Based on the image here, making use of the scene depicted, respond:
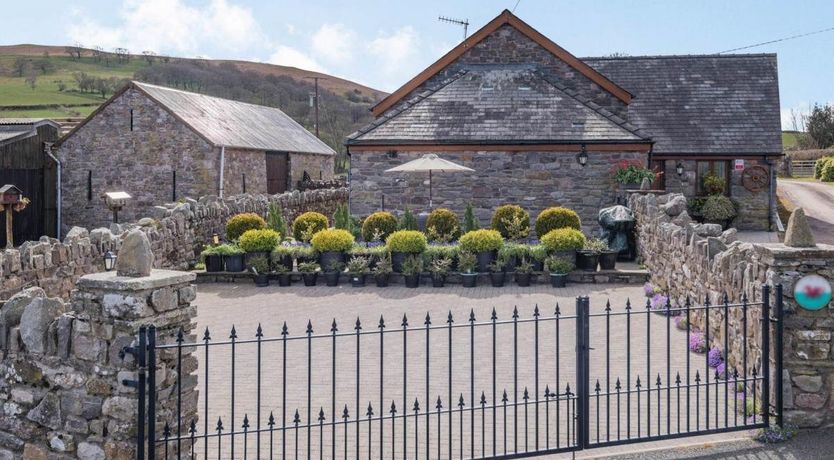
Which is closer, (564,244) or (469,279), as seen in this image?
(469,279)

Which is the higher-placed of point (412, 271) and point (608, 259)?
point (608, 259)

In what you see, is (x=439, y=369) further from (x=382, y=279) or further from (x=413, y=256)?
(x=413, y=256)

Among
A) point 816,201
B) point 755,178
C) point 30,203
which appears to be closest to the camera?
point 755,178

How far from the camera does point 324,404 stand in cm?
847

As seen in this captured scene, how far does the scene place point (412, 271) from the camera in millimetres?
16859

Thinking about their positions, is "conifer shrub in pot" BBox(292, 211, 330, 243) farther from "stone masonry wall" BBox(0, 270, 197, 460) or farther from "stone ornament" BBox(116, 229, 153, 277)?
"stone ornament" BBox(116, 229, 153, 277)

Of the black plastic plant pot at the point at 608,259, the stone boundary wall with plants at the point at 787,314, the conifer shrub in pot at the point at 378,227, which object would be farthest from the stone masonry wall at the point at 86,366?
the conifer shrub in pot at the point at 378,227

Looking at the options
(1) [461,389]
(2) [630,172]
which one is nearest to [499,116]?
(2) [630,172]

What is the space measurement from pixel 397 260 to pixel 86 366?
1122 centimetres

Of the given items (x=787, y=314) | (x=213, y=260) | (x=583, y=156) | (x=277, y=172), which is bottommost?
(x=787, y=314)

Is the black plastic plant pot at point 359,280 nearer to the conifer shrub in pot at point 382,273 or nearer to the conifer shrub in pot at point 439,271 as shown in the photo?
the conifer shrub in pot at point 382,273

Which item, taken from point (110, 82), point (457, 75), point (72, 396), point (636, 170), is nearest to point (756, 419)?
point (72, 396)

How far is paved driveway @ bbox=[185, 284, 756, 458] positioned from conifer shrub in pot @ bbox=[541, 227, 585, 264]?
89 cm

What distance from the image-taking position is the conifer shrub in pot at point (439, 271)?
55.3ft
